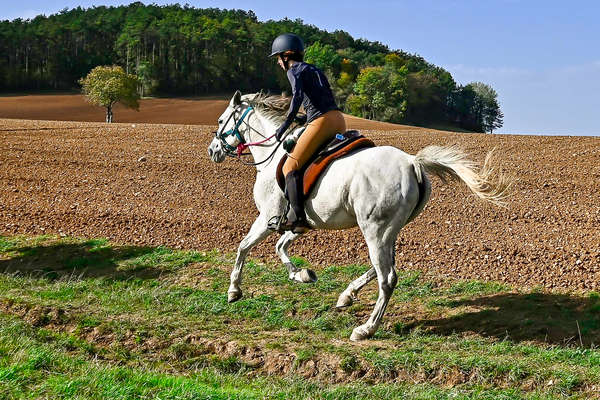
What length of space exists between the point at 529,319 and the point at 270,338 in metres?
3.23

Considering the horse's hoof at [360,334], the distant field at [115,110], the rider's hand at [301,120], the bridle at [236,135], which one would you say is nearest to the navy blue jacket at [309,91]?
the rider's hand at [301,120]

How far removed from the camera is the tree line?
79.9 m

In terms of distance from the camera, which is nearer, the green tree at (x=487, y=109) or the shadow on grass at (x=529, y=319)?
the shadow on grass at (x=529, y=319)

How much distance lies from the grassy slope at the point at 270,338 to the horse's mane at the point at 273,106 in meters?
2.54

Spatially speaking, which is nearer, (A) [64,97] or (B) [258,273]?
(B) [258,273]

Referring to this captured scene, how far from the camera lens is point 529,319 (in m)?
7.69

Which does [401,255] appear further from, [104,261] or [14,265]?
[14,265]

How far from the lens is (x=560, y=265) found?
30.9 feet

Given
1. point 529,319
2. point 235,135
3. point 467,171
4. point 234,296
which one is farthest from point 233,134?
point 529,319

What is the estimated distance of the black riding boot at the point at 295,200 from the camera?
7.42 m

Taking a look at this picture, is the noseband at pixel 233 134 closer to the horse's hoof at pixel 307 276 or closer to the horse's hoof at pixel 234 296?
the horse's hoof at pixel 234 296

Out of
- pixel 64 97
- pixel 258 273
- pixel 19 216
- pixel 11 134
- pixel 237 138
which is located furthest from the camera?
pixel 64 97

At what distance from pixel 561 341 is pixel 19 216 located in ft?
38.4

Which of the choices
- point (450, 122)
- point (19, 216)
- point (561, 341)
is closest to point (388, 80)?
point (450, 122)
